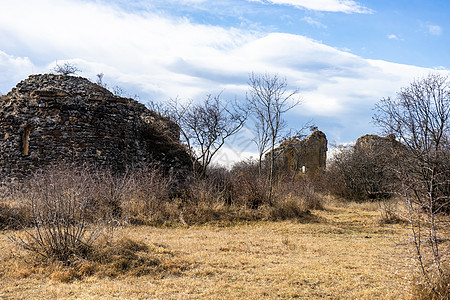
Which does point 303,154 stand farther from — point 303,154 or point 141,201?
point 141,201

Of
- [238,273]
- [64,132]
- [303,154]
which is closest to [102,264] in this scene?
[238,273]

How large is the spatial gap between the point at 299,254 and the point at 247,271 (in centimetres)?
187

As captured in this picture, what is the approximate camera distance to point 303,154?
2714 centimetres

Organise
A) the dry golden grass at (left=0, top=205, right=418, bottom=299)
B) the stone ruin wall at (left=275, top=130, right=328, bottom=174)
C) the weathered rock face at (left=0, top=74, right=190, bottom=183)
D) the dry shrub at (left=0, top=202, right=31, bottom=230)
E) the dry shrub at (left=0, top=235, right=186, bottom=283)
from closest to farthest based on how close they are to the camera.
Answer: the dry golden grass at (left=0, top=205, right=418, bottom=299)
the dry shrub at (left=0, top=235, right=186, bottom=283)
the dry shrub at (left=0, top=202, right=31, bottom=230)
the weathered rock face at (left=0, top=74, right=190, bottom=183)
the stone ruin wall at (left=275, top=130, right=328, bottom=174)

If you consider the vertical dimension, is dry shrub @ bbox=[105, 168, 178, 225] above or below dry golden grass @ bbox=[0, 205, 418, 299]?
above

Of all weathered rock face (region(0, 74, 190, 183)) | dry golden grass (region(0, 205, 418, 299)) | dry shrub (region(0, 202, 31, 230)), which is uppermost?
weathered rock face (region(0, 74, 190, 183))

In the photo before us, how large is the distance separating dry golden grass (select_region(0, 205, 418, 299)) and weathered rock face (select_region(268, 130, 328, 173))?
58.9 feet

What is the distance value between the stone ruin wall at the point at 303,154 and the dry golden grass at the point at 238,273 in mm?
17941

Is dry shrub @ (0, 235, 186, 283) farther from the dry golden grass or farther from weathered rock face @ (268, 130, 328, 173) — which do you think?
weathered rock face @ (268, 130, 328, 173)

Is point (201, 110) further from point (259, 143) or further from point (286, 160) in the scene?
point (286, 160)

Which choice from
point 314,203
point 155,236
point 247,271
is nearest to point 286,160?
point 314,203

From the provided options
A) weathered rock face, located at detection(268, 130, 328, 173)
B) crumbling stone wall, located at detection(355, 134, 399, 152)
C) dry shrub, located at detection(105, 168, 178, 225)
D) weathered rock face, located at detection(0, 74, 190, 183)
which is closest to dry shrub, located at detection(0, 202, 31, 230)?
dry shrub, located at detection(105, 168, 178, 225)

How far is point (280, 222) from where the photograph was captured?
36.9 ft

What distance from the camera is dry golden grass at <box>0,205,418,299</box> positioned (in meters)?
4.72
